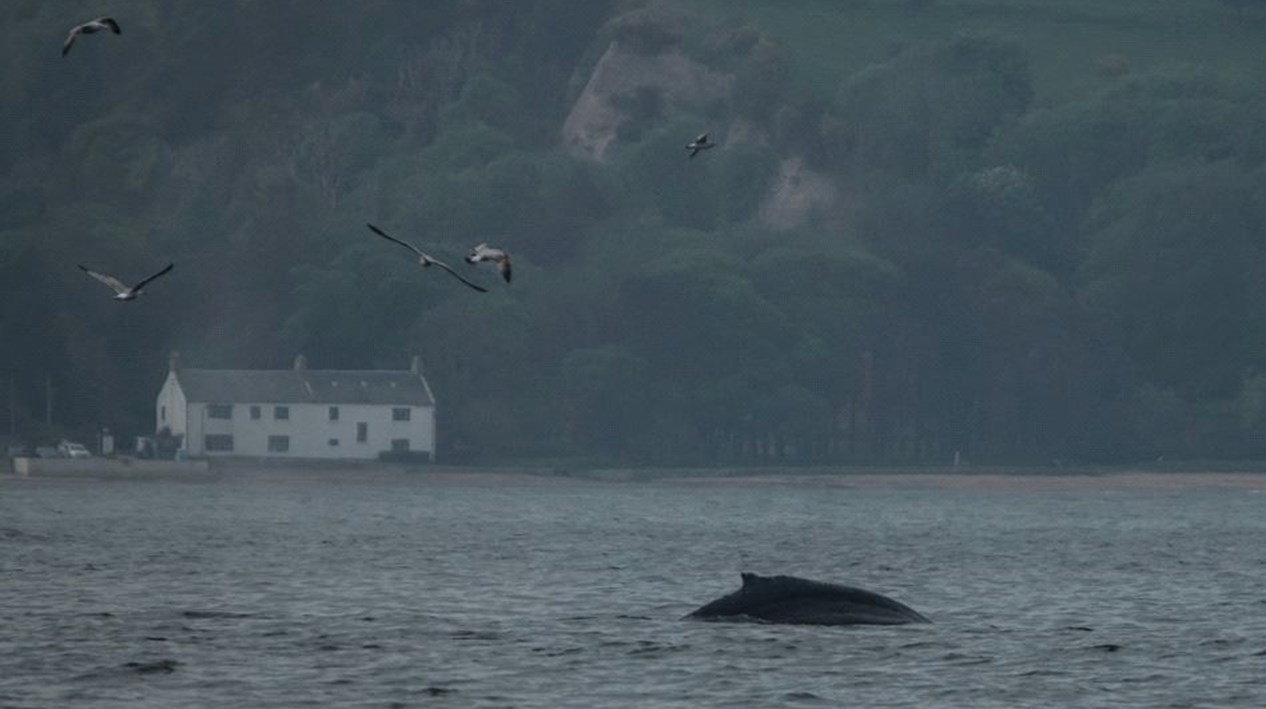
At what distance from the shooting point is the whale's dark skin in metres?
58.1

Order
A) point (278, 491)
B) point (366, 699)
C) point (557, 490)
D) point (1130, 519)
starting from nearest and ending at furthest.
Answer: point (366, 699), point (1130, 519), point (278, 491), point (557, 490)

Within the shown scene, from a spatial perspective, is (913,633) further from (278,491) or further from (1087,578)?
(278,491)

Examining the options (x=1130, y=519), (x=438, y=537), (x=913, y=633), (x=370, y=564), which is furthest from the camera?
(x=1130, y=519)

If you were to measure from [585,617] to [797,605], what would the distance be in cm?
555

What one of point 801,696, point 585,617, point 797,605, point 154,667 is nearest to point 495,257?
point 797,605

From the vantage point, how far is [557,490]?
633ft

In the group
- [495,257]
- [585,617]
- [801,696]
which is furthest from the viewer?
[585,617]

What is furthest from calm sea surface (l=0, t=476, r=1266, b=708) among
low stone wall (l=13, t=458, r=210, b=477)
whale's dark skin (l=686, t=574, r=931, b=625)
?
low stone wall (l=13, t=458, r=210, b=477)

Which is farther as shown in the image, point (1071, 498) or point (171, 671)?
point (1071, 498)

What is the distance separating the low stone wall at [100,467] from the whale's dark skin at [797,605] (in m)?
134

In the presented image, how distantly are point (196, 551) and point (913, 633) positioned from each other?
3763 cm

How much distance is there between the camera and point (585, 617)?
61.8 metres

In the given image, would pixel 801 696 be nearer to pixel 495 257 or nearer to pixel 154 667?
pixel 154 667

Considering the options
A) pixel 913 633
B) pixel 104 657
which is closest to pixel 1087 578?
pixel 913 633
